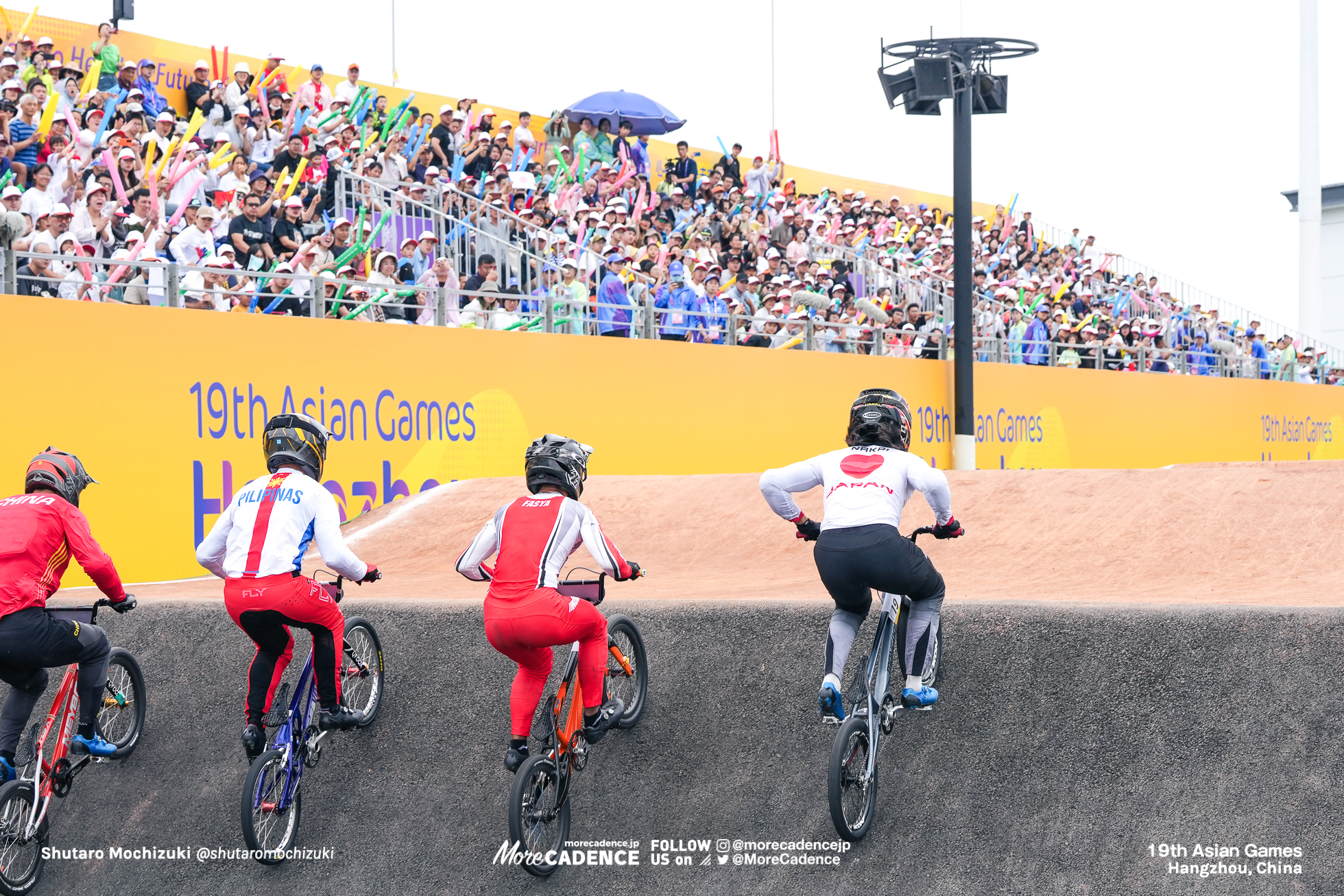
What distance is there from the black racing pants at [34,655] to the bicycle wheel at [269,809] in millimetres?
1235

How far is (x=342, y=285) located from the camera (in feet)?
48.0

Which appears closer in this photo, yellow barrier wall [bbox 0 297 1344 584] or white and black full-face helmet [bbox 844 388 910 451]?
white and black full-face helmet [bbox 844 388 910 451]

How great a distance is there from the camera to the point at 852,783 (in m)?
6.33

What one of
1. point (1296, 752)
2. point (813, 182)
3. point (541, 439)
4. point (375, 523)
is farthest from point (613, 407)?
point (813, 182)

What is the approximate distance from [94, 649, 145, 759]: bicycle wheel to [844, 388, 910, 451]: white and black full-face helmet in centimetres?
459

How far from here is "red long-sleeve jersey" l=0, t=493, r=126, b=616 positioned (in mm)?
6738

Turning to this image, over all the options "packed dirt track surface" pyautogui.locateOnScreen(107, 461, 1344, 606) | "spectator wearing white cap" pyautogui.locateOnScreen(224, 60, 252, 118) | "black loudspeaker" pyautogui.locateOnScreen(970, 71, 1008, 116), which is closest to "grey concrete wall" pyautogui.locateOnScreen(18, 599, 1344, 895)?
"packed dirt track surface" pyautogui.locateOnScreen(107, 461, 1344, 606)

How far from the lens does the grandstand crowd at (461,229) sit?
1371 cm

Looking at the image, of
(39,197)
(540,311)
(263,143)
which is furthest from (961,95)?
(39,197)

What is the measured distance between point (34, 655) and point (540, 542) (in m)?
2.74

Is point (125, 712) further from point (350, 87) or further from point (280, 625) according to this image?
point (350, 87)

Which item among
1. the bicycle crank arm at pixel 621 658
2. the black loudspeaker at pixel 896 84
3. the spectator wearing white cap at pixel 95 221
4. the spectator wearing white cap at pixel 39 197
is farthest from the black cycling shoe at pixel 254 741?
the black loudspeaker at pixel 896 84

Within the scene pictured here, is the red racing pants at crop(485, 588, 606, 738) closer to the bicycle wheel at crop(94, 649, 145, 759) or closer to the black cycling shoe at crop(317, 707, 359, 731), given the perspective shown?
the black cycling shoe at crop(317, 707, 359, 731)

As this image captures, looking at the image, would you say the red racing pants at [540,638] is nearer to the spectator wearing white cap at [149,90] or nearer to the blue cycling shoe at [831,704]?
the blue cycling shoe at [831,704]
